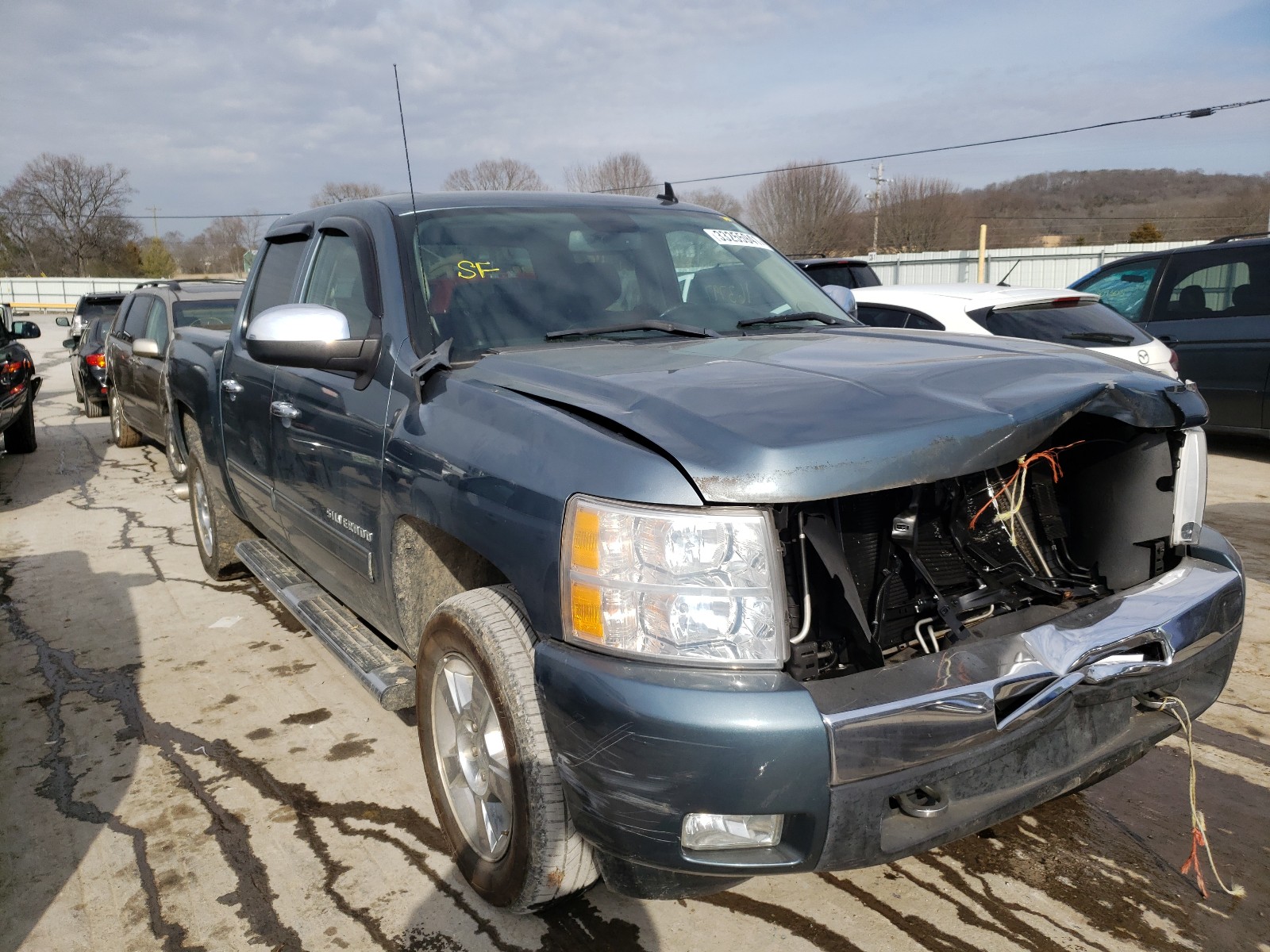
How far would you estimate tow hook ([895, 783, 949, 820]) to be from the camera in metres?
1.95

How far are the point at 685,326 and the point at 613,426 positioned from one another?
3.76 feet

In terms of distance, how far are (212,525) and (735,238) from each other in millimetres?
3389

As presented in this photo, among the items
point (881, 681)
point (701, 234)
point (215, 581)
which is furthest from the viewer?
point (215, 581)

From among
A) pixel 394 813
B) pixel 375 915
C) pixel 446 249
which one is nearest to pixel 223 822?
pixel 394 813

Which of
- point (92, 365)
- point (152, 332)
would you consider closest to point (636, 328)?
point (152, 332)

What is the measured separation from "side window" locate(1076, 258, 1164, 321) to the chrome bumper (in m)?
7.49

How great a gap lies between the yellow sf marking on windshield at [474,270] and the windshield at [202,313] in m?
6.99

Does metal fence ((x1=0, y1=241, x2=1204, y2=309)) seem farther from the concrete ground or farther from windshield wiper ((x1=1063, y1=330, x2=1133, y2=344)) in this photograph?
the concrete ground

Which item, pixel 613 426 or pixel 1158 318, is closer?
pixel 613 426

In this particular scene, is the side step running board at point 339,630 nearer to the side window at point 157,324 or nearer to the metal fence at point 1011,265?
the side window at point 157,324

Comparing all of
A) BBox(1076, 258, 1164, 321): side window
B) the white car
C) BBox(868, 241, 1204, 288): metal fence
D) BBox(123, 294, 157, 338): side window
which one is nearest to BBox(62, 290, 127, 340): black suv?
BBox(123, 294, 157, 338): side window

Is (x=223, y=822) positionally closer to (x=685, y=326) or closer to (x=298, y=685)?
(x=298, y=685)

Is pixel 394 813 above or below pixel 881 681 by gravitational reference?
below

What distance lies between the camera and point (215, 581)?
564 cm
